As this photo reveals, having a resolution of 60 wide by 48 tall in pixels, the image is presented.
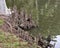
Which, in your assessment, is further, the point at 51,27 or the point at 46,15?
the point at 46,15

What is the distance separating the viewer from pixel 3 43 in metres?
9.73

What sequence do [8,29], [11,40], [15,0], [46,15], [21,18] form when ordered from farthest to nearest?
[15,0], [46,15], [21,18], [8,29], [11,40]

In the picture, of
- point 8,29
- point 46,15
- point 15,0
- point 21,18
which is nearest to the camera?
point 8,29

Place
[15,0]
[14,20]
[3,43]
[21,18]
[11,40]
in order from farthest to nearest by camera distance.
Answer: [15,0] < [21,18] < [14,20] < [11,40] < [3,43]

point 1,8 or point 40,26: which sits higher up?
point 1,8

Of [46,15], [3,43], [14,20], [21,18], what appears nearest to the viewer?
[3,43]

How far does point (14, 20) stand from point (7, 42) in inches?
252

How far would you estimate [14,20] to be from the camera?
642 inches

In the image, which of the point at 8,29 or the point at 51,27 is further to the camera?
the point at 51,27

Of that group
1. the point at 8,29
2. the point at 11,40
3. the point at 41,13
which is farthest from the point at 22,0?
the point at 11,40

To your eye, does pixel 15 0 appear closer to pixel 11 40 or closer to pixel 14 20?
pixel 14 20

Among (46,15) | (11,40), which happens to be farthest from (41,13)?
(11,40)

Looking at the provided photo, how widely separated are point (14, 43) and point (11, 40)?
0.40 metres

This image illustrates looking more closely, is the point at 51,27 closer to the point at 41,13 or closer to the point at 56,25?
the point at 56,25
